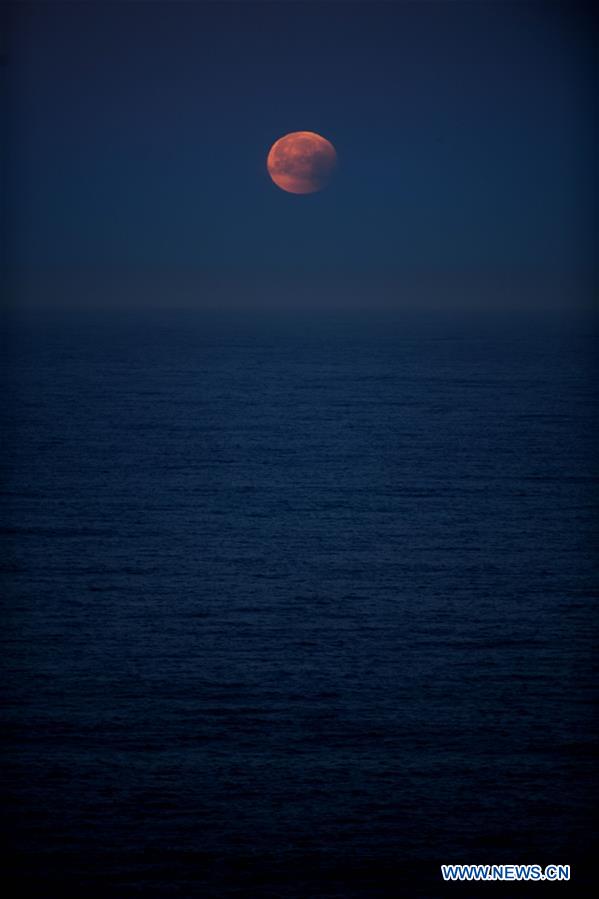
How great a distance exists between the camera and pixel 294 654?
35594 millimetres

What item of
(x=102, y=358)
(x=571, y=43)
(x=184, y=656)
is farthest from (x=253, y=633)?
(x=102, y=358)

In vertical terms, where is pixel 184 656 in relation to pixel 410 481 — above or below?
below

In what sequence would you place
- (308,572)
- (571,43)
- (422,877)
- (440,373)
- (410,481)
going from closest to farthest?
(571,43) < (422,877) < (308,572) < (410,481) < (440,373)

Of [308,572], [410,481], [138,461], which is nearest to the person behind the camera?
[308,572]

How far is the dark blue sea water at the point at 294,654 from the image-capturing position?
23281mm

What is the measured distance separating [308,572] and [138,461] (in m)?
29.4

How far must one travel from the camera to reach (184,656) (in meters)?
35.8

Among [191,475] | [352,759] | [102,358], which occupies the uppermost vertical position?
[102,358]

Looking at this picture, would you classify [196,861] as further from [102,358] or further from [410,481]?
[102,358]

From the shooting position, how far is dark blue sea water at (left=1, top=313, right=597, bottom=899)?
23.3 meters

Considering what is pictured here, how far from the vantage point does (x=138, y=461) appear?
73.4m

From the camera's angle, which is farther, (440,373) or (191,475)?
(440,373)

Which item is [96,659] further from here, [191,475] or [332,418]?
[332,418]

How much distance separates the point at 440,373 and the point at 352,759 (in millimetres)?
101332
